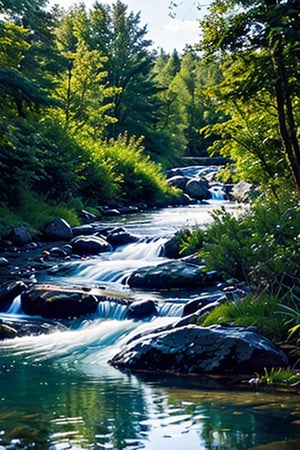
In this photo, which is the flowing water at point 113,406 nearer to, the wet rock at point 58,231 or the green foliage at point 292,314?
the green foliage at point 292,314

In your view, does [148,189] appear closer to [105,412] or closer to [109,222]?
[109,222]

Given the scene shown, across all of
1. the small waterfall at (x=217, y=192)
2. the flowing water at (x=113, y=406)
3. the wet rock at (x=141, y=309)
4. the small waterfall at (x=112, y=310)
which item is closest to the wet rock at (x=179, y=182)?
the small waterfall at (x=217, y=192)

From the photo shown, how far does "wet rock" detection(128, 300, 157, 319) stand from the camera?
1121 centimetres

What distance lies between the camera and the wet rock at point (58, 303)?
1159 cm

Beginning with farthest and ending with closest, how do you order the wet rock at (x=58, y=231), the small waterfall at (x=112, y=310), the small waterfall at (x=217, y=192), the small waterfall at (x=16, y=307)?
the small waterfall at (x=217, y=192) < the wet rock at (x=58, y=231) < the small waterfall at (x=16, y=307) < the small waterfall at (x=112, y=310)

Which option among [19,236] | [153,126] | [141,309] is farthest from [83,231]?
[153,126]

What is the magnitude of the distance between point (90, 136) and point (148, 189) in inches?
156

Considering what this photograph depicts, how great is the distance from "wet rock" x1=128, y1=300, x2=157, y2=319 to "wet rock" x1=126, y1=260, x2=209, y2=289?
1741 mm

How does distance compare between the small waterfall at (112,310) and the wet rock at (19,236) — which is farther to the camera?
the wet rock at (19,236)

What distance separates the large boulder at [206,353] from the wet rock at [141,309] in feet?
10.1

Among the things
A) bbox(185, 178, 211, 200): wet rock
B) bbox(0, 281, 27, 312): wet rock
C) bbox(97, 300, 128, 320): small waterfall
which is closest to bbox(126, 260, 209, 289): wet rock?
bbox(97, 300, 128, 320): small waterfall

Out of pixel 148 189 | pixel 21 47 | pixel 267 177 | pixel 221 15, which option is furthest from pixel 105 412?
pixel 148 189

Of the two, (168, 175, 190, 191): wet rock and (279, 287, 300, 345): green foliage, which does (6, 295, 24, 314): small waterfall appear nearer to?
(279, 287, 300, 345): green foliage

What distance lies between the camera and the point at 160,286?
1327 centimetres
